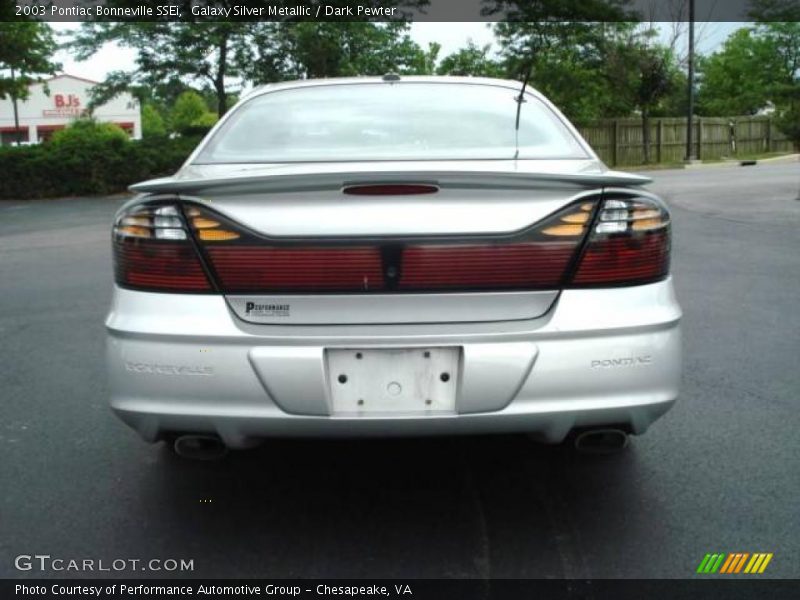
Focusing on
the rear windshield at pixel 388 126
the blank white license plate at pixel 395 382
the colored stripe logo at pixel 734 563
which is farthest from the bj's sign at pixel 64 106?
the colored stripe logo at pixel 734 563

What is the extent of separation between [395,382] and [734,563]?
47.0 inches

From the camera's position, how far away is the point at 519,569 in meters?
2.65

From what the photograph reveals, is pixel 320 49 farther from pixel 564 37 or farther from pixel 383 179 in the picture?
pixel 383 179

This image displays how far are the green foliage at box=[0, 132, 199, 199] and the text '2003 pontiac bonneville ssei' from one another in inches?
826

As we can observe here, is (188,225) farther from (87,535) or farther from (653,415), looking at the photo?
(653,415)

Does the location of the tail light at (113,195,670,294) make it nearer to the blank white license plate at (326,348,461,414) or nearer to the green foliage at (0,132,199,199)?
the blank white license plate at (326,348,461,414)

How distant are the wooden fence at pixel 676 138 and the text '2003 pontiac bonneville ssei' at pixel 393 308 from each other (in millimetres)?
30444

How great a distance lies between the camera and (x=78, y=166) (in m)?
22.4

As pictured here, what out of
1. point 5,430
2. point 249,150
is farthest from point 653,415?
point 5,430

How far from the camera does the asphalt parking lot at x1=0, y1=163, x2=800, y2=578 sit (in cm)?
276

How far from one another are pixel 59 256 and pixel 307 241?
887 cm

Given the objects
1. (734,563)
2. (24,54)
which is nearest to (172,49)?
(24,54)

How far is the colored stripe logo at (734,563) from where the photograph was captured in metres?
2.64

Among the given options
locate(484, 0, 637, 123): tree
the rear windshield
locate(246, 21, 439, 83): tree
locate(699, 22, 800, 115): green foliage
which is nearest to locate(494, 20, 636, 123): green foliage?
locate(484, 0, 637, 123): tree
